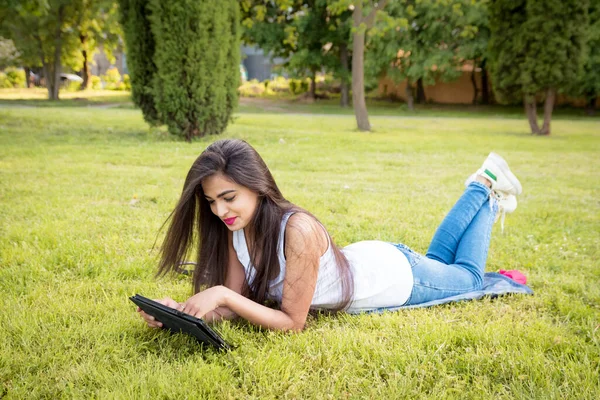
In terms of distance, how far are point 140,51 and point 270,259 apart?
950cm

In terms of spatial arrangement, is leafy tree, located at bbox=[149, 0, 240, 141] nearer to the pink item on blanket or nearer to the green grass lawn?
the green grass lawn

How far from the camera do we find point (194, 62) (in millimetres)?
10375

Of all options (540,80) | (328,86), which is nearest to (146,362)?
(540,80)

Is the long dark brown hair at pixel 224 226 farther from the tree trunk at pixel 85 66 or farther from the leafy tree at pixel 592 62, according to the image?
the tree trunk at pixel 85 66

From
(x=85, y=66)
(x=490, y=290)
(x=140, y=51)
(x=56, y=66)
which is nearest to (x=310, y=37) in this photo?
(x=56, y=66)

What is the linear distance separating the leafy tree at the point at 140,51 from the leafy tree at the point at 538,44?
34.3 feet

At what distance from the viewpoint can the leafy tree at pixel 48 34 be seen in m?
27.4

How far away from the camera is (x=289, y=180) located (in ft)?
22.9

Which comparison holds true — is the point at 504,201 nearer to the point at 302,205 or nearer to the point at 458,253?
the point at 458,253

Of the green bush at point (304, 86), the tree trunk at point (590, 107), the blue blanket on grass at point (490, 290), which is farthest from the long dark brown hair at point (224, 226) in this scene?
the green bush at point (304, 86)

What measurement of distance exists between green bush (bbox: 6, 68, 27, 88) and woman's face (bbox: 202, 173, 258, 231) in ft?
139

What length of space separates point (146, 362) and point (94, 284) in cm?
112

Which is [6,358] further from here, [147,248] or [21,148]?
[21,148]

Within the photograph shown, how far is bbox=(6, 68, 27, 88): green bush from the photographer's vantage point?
38031mm
